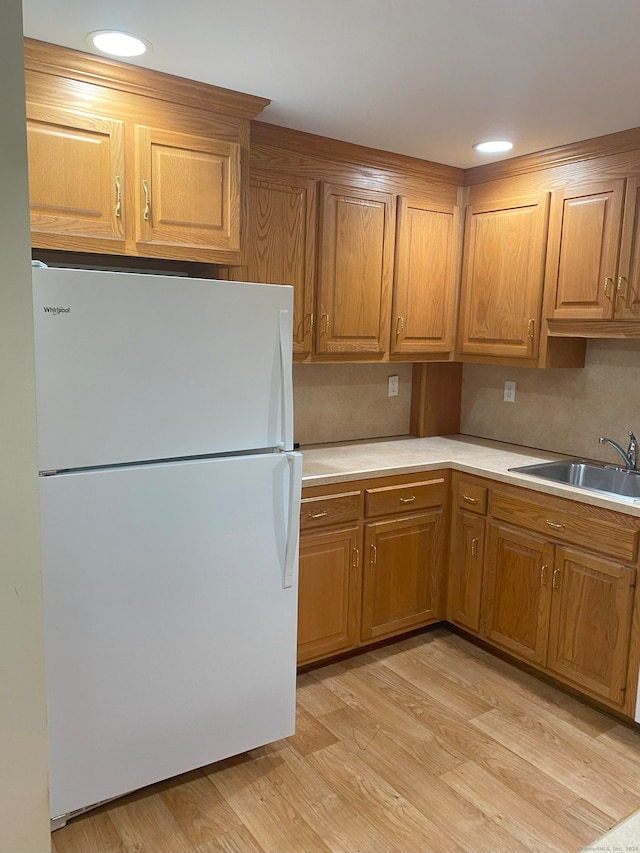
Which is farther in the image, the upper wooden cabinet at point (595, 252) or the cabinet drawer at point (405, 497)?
the cabinet drawer at point (405, 497)

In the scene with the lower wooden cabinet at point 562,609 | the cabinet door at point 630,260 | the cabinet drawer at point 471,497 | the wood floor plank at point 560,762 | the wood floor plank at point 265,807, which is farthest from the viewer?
the cabinet drawer at point 471,497

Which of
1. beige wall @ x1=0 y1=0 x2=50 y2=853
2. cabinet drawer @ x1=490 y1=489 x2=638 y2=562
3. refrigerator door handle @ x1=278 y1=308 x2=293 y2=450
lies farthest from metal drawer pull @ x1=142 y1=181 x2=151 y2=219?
cabinet drawer @ x1=490 y1=489 x2=638 y2=562

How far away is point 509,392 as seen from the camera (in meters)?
3.47

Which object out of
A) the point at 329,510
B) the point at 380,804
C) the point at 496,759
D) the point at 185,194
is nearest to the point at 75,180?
the point at 185,194

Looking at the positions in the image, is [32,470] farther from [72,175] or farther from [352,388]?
[352,388]

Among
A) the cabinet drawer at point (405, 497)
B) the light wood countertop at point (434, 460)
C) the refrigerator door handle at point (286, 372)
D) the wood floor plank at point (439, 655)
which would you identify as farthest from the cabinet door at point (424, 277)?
the wood floor plank at point (439, 655)

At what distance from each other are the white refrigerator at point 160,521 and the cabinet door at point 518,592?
1106 mm

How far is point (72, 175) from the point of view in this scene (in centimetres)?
205

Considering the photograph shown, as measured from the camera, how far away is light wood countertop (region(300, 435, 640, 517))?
2600mm

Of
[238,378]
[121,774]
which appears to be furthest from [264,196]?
[121,774]

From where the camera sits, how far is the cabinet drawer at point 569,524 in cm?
241

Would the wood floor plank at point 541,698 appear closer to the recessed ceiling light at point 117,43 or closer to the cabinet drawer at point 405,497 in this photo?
the cabinet drawer at point 405,497

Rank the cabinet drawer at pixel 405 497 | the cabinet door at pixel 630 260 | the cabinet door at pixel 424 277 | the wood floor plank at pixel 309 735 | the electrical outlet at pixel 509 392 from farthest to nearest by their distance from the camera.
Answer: the electrical outlet at pixel 509 392
the cabinet door at pixel 424 277
the cabinet drawer at pixel 405 497
the cabinet door at pixel 630 260
the wood floor plank at pixel 309 735

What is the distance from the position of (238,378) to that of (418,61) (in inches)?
43.9
